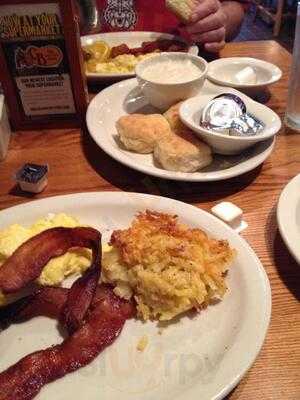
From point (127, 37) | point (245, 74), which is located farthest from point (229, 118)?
point (127, 37)

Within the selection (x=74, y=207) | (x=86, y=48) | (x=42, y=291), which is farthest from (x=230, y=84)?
(x=42, y=291)

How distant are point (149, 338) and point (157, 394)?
0.36ft

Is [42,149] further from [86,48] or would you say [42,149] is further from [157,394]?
[157,394]

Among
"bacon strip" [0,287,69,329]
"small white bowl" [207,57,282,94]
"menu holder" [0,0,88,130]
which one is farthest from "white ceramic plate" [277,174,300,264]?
"menu holder" [0,0,88,130]

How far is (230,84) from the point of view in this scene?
1.44 m

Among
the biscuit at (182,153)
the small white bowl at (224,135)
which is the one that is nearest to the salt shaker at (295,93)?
the small white bowl at (224,135)

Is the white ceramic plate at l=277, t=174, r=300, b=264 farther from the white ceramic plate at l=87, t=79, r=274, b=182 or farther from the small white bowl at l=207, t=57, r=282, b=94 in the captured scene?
the small white bowl at l=207, t=57, r=282, b=94

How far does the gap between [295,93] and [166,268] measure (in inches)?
32.9

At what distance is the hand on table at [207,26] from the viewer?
5.74 feet

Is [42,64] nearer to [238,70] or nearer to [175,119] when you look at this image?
[175,119]

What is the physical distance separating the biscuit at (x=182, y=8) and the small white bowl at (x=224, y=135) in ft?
2.08

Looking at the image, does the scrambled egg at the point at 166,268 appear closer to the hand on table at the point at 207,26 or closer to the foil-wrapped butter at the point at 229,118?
the foil-wrapped butter at the point at 229,118

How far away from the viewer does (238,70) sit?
5.24ft

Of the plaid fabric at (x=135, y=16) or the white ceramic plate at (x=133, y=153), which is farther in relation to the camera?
the plaid fabric at (x=135, y=16)
